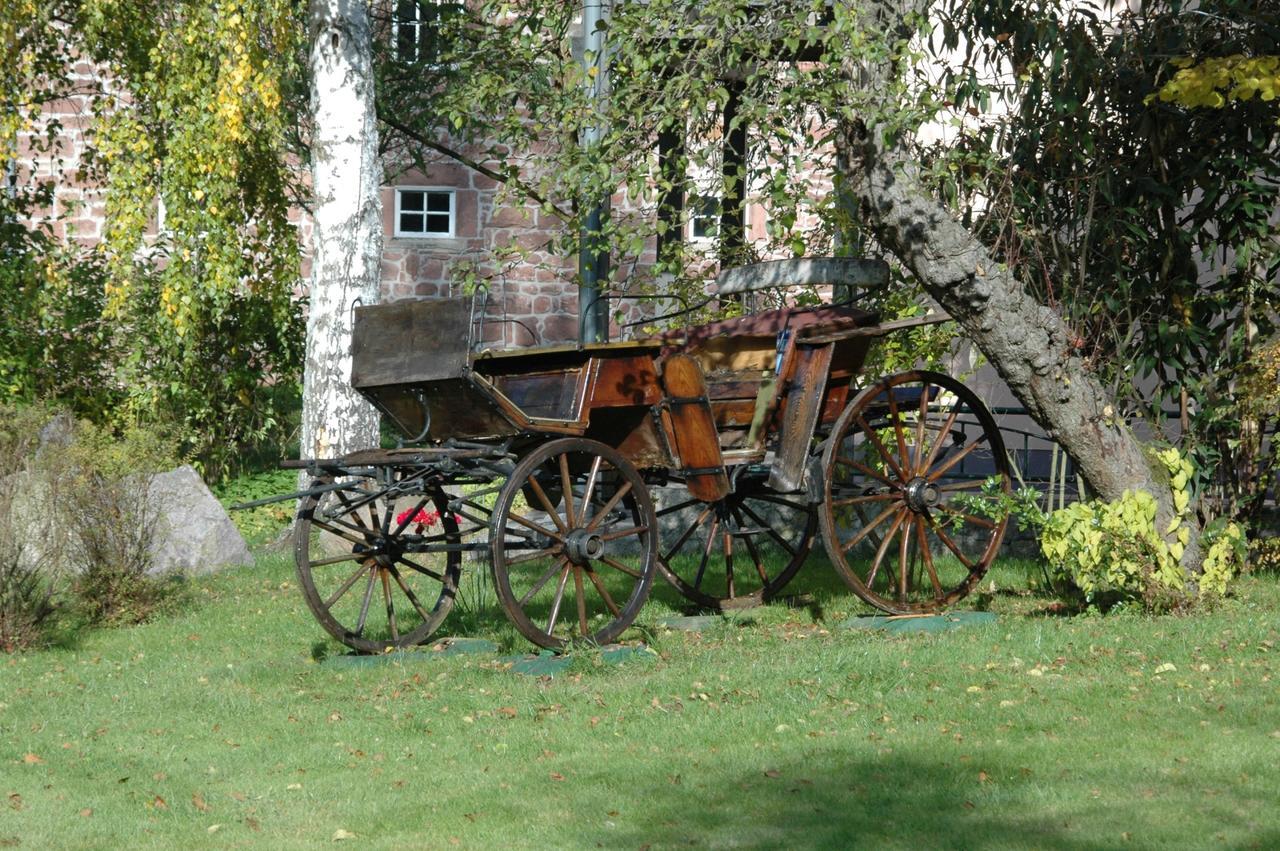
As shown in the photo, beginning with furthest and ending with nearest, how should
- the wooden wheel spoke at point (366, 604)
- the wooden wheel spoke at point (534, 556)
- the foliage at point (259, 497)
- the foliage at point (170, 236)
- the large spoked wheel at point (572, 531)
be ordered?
the foliage at point (259, 497)
the foliage at point (170, 236)
the wooden wheel spoke at point (366, 604)
the wooden wheel spoke at point (534, 556)
the large spoked wheel at point (572, 531)

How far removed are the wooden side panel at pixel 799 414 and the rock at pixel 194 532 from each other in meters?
4.75

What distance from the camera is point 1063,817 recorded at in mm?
5535

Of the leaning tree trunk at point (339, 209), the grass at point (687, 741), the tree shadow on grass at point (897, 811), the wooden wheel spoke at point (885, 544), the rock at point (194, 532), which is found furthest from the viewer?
the leaning tree trunk at point (339, 209)

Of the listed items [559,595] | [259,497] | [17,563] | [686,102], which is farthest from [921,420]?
[259,497]

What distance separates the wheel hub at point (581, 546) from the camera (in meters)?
8.14

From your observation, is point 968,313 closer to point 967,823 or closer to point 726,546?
point 726,546

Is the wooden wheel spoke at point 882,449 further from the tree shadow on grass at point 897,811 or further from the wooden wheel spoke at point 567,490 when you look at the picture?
the tree shadow on grass at point 897,811

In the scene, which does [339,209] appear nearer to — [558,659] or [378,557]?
[378,557]

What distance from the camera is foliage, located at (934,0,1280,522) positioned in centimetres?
995

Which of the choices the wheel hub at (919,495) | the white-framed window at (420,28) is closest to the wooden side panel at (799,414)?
the wheel hub at (919,495)

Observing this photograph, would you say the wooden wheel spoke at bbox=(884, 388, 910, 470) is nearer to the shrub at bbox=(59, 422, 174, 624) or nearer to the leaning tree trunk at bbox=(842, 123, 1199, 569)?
the leaning tree trunk at bbox=(842, 123, 1199, 569)

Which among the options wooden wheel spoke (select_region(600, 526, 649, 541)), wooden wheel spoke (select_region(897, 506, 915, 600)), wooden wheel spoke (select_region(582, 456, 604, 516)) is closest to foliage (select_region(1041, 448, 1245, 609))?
wooden wheel spoke (select_region(897, 506, 915, 600))

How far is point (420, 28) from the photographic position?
1791 centimetres

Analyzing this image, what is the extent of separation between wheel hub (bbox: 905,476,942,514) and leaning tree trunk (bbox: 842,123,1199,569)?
0.77m
